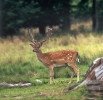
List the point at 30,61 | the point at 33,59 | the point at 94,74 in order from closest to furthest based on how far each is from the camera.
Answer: the point at 94,74, the point at 30,61, the point at 33,59

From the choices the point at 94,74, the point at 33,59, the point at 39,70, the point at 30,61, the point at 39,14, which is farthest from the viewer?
the point at 39,14

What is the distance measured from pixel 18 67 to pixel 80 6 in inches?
761

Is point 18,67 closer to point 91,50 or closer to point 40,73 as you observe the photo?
point 40,73

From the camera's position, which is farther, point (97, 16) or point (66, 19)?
point (66, 19)

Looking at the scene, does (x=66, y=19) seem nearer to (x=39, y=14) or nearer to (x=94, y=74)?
(x=39, y=14)

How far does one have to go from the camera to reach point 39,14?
114 ft

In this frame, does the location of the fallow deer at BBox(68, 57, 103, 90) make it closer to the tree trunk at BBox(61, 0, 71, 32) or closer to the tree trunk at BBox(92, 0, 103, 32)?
the tree trunk at BBox(92, 0, 103, 32)

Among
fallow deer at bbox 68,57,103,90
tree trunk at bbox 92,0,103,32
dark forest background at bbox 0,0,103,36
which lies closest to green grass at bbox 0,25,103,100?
fallow deer at bbox 68,57,103,90

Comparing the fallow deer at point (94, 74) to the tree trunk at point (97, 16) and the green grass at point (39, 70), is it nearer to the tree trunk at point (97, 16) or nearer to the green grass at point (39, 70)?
the green grass at point (39, 70)

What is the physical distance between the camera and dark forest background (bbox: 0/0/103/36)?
108ft

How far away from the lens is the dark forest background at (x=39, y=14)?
3288 cm

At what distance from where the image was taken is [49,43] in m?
25.2

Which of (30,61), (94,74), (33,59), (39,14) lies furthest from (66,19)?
(94,74)

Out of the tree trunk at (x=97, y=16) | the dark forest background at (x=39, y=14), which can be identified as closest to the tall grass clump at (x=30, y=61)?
the dark forest background at (x=39, y=14)
